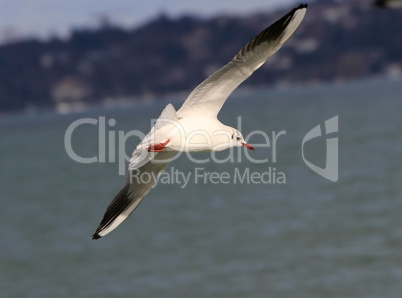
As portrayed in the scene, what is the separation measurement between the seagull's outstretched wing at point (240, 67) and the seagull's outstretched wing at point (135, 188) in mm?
721

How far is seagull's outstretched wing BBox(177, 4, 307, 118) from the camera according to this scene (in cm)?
810

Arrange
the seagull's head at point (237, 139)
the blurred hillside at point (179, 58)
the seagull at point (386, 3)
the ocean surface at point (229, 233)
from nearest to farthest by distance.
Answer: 1. the seagull at point (386, 3)
2. the seagull's head at point (237, 139)
3. the ocean surface at point (229, 233)
4. the blurred hillside at point (179, 58)

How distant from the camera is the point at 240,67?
8.31 meters

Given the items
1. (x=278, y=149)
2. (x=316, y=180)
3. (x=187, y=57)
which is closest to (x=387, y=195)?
(x=316, y=180)

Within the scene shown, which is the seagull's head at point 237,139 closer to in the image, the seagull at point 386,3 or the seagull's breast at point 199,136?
the seagull's breast at point 199,136

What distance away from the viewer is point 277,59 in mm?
120125

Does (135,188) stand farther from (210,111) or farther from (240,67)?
(240,67)

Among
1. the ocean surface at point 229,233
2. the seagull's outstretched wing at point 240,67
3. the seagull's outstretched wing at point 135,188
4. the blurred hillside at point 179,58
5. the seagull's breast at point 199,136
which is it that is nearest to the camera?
the seagull's outstretched wing at point 240,67

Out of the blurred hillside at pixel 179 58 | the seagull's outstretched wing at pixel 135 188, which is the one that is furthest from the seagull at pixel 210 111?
the blurred hillside at pixel 179 58

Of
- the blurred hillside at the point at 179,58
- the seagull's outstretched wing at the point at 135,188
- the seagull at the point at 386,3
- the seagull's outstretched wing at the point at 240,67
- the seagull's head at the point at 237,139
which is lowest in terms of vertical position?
the seagull's outstretched wing at the point at 135,188

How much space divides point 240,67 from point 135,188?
5.83 ft

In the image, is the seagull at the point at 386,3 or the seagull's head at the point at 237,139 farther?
the seagull's head at the point at 237,139

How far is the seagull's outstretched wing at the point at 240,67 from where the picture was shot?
26.6 feet

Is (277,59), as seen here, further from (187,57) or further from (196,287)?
(196,287)
